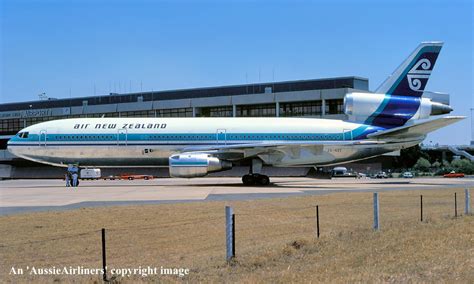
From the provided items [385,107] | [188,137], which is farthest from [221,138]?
[385,107]

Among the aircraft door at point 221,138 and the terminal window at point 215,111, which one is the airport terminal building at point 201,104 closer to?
the terminal window at point 215,111

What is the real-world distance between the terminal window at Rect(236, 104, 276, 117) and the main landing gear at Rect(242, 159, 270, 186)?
45.5 metres

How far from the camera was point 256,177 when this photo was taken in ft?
126

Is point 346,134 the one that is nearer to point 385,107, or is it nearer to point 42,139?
point 385,107

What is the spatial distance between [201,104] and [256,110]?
8.32 m

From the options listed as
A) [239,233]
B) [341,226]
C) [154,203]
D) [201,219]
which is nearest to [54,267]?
[239,233]

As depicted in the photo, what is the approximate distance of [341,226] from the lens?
17016 mm

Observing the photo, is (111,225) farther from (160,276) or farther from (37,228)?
(160,276)

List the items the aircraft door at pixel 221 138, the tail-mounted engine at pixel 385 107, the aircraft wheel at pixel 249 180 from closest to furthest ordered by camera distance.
A: the aircraft wheel at pixel 249 180 < the aircraft door at pixel 221 138 < the tail-mounted engine at pixel 385 107

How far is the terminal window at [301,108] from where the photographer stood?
81.7 meters

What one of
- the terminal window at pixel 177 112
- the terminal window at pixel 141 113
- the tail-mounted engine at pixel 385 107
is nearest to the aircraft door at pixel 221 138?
the tail-mounted engine at pixel 385 107

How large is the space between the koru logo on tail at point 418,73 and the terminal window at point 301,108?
39590 millimetres

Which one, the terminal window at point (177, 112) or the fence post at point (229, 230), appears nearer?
the fence post at point (229, 230)

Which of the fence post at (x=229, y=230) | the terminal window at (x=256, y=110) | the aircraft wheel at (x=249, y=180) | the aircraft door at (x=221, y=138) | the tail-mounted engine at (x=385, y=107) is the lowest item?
the aircraft wheel at (x=249, y=180)
